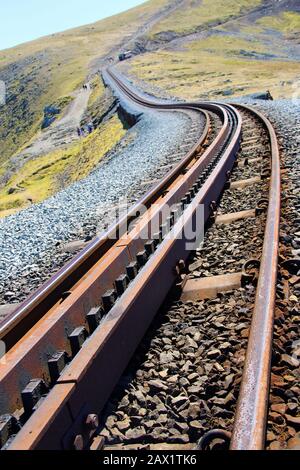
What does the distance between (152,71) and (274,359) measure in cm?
4843

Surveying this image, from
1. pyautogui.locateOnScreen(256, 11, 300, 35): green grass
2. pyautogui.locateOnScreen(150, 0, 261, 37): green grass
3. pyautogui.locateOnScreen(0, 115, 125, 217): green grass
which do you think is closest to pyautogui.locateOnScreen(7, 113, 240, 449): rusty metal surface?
pyautogui.locateOnScreen(0, 115, 125, 217): green grass

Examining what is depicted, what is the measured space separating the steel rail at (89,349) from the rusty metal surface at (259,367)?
792 mm

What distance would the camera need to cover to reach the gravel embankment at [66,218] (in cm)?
600

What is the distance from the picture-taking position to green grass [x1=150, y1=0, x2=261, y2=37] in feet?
285

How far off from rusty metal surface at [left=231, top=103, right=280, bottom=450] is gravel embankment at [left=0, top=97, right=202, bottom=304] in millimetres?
2801

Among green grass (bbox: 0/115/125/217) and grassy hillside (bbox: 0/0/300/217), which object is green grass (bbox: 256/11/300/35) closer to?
grassy hillside (bbox: 0/0/300/217)

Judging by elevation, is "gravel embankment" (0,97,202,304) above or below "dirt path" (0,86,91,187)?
above

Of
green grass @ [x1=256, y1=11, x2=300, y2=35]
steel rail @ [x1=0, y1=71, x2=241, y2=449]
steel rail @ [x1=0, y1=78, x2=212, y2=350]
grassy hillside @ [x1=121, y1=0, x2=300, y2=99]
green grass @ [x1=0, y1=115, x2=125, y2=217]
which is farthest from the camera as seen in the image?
green grass @ [x1=256, y1=11, x2=300, y2=35]

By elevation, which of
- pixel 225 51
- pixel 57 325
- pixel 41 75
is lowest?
pixel 57 325

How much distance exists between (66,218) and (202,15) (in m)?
99.9

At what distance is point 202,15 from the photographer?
9744 centimetres

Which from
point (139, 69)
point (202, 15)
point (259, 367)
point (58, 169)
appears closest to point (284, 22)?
point (202, 15)

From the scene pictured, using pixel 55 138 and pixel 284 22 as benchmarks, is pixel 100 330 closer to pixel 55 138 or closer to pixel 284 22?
pixel 55 138
